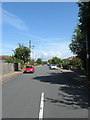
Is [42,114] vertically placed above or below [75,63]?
below

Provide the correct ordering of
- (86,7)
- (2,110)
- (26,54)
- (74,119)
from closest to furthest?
1. (74,119)
2. (2,110)
3. (86,7)
4. (26,54)

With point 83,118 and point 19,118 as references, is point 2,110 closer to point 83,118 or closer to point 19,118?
point 19,118

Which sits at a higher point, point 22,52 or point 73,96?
point 22,52

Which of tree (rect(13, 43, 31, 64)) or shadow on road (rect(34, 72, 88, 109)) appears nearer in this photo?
shadow on road (rect(34, 72, 88, 109))

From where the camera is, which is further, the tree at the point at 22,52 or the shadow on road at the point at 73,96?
the tree at the point at 22,52

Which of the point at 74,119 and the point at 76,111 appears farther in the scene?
the point at 76,111

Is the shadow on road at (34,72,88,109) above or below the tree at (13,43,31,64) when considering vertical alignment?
below

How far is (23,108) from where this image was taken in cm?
521

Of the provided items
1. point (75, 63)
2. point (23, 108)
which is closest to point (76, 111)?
point (23, 108)

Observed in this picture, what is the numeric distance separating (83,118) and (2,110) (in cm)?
290

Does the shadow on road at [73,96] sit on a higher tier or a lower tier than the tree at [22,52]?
lower

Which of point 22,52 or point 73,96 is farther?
point 22,52

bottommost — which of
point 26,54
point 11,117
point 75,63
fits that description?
point 11,117

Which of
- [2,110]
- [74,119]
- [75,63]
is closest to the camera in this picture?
[74,119]
